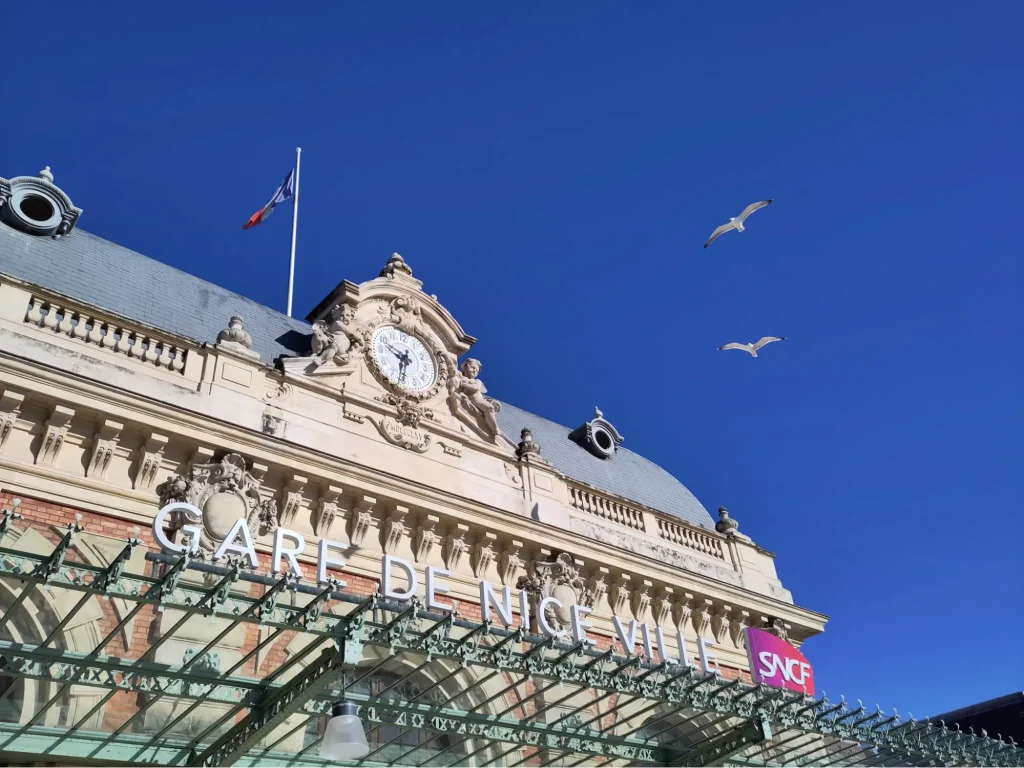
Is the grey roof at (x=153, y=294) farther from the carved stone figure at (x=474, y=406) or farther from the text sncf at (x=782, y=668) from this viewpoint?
the text sncf at (x=782, y=668)

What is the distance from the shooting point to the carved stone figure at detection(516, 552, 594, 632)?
58.1ft

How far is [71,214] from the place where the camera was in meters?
17.9

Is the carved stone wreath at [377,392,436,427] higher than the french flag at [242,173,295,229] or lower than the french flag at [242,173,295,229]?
lower

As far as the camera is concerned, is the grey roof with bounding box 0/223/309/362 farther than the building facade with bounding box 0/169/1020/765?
Yes

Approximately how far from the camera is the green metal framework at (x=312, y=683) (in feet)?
31.5

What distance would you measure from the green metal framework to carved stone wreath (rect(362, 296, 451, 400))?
225 inches

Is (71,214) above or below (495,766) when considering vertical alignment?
above

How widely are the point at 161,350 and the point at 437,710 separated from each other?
26.2 ft

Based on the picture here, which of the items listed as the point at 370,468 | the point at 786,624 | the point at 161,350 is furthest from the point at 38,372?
the point at 786,624

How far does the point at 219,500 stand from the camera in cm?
1448

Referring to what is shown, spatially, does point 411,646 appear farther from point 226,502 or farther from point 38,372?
point 38,372

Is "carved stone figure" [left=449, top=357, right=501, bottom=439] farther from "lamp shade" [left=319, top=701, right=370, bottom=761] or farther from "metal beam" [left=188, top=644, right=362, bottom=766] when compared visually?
"lamp shade" [left=319, top=701, right=370, bottom=761]

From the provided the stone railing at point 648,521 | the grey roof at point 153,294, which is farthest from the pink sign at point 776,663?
the grey roof at point 153,294

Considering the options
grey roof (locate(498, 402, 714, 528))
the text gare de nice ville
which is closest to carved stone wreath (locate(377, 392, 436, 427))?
the text gare de nice ville
